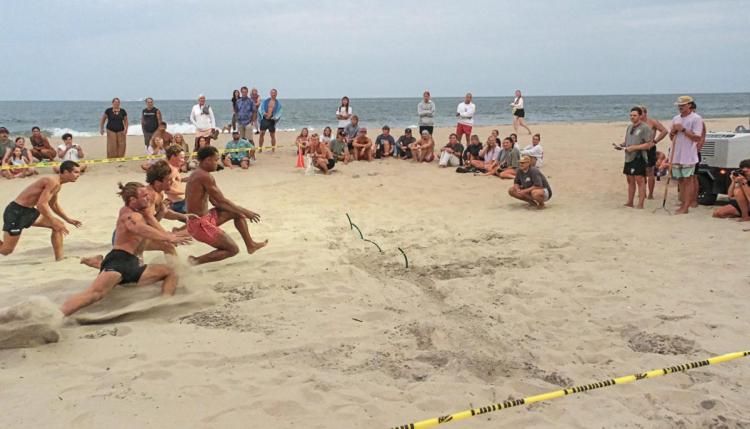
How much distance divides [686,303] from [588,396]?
1.85 meters

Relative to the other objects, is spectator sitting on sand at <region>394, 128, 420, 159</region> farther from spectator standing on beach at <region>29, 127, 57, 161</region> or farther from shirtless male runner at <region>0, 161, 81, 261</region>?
shirtless male runner at <region>0, 161, 81, 261</region>

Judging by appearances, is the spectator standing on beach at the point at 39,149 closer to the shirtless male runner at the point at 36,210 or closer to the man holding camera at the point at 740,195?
the shirtless male runner at the point at 36,210

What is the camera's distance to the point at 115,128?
13.2 m

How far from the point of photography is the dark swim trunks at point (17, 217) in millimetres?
6043

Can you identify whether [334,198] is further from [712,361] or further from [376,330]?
[712,361]

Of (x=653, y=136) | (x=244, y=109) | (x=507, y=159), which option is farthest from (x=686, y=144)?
(x=244, y=109)

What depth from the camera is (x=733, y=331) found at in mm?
4148

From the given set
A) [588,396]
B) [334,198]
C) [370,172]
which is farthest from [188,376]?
[370,172]

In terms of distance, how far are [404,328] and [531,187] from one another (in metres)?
4.89

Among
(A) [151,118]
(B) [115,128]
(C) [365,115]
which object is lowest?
(B) [115,128]

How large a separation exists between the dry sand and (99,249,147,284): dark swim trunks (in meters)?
0.20

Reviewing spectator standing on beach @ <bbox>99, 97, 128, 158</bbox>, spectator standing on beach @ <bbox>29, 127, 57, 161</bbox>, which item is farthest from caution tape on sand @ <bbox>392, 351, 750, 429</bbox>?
spectator standing on beach @ <bbox>29, 127, 57, 161</bbox>

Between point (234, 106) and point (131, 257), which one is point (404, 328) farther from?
point (234, 106)

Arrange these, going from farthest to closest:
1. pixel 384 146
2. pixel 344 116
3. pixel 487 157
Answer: pixel 344 116
pixel 384 146
pixel 487 157
